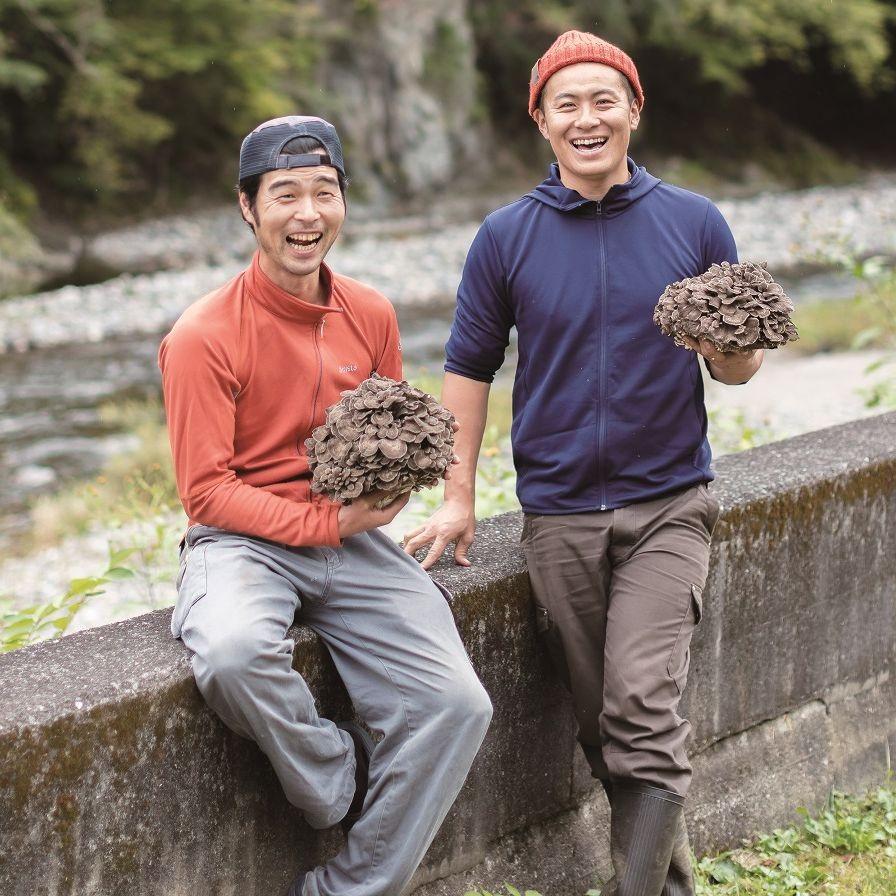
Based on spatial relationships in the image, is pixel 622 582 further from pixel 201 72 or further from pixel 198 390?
pixel 201 72

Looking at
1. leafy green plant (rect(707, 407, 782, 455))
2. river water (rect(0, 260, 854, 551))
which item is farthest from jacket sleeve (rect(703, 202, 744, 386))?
river water (rect(0, 260, 854, 551))

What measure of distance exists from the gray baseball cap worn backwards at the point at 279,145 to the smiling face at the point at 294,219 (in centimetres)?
2

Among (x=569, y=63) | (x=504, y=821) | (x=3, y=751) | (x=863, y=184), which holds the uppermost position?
(x=569, y=63)

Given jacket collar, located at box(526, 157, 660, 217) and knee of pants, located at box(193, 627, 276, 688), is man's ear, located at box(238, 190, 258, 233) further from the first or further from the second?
knee of pants, located at box(193, 627, 276, 688)

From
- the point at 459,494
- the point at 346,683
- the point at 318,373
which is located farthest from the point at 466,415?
the point at 346,683

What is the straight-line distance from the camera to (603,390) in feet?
9.34

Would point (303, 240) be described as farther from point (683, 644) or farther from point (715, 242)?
point (683, 644)

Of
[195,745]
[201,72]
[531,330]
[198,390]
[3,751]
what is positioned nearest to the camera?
[3,751]

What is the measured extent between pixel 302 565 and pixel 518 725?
75cm

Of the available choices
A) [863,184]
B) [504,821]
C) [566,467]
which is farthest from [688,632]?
[863,184]

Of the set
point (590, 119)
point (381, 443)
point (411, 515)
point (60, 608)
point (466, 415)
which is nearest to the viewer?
point (381, 443)

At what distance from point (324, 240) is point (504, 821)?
1.51 metres

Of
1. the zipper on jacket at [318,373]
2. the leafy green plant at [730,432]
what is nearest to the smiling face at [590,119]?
the zipper on jacket at [318,373]

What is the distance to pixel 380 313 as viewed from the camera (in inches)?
113
